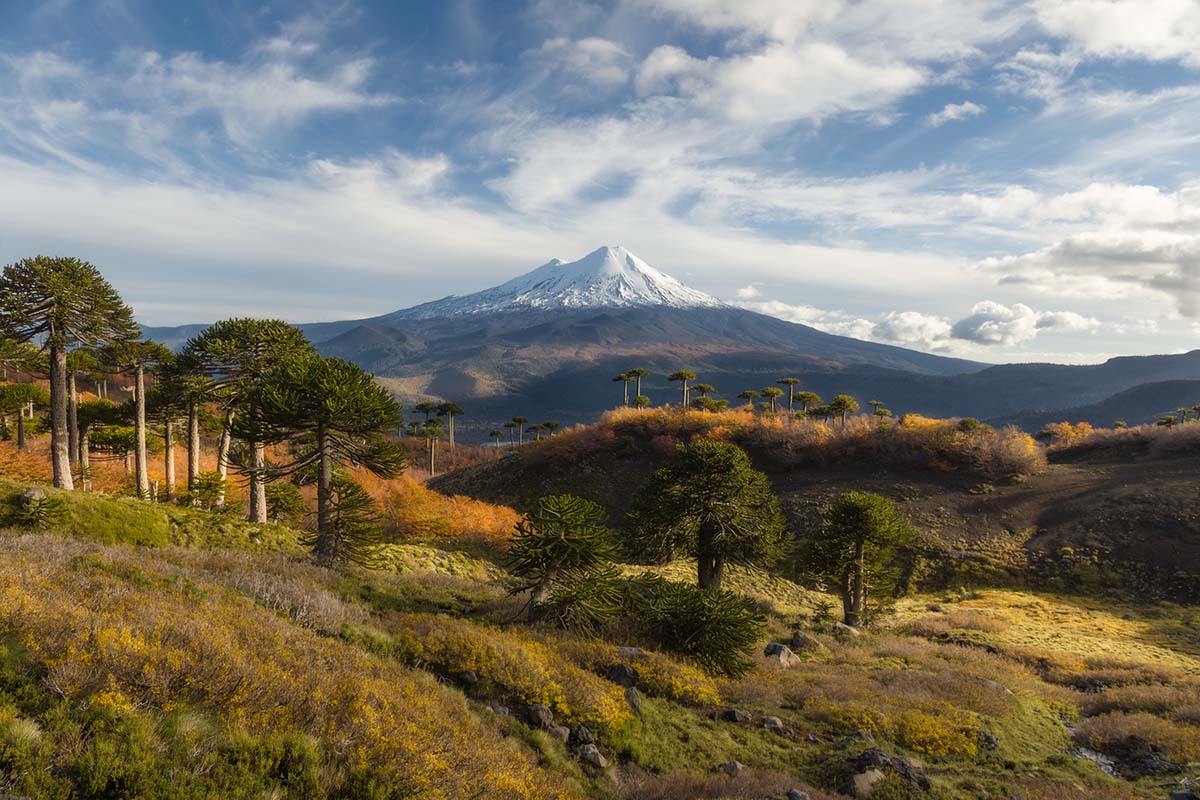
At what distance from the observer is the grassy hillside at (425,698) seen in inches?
195

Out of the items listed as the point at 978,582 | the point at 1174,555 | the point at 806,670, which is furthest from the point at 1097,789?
the point at 1174,555

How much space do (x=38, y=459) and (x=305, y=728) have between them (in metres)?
36.9

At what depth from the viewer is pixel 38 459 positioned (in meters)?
29.3

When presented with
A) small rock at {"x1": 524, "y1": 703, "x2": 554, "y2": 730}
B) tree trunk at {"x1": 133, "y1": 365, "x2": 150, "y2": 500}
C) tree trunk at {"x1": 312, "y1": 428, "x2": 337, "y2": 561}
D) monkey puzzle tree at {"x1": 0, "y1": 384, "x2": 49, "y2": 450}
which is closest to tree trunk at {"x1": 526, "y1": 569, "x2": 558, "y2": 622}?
small rock at {"x1": 524, "y1": 703, "x2": 554, "y2": 730}

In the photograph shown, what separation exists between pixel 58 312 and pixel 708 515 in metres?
25.1

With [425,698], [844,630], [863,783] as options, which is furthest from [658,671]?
[844,630]

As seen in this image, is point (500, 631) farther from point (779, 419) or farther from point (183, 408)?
point (779, 419)

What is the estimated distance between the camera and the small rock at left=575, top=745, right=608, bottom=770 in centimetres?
799

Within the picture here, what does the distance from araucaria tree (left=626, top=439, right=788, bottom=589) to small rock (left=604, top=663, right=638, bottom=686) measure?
6944mm

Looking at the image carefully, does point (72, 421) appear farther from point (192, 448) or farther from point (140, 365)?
point (140, 365)

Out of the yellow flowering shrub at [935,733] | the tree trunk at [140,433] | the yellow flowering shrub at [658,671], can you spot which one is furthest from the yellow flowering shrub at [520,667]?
the tree trunk at [140,433]

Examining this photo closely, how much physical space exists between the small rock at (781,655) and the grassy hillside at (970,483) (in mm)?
21405

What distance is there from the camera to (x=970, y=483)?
40562 mm

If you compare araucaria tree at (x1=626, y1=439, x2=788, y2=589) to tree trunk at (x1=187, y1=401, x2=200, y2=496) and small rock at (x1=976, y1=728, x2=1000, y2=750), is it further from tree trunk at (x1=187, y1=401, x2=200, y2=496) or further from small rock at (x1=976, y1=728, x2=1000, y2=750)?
tree trunk at (x1=187, y1=401, x2=200, y2=496)
